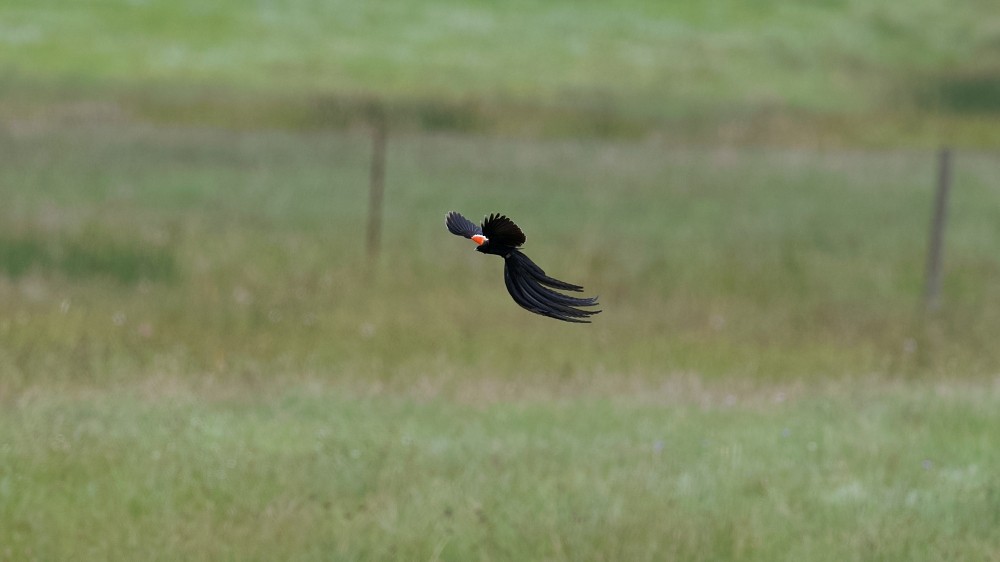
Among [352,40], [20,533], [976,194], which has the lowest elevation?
[20,533]

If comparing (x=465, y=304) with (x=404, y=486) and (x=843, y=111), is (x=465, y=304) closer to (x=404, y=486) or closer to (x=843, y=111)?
(x=404, y=486)

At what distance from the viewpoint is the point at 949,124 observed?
30.9 metres

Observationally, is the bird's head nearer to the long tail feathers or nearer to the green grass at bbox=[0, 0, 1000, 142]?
the long tail feathers

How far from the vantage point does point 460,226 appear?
350cm

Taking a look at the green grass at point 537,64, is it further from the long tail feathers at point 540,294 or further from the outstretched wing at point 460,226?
the long tail feathers at point 540,294

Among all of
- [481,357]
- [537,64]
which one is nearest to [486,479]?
[481,357]

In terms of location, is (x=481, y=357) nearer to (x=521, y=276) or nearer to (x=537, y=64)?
(x=521, y=276)

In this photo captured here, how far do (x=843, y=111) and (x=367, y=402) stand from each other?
2212 centimetres

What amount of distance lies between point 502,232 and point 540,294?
24 centimetres

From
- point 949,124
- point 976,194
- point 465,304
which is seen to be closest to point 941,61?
point 949,124

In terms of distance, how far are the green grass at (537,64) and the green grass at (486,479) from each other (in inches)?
666

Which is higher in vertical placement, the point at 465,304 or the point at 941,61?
the point at 941,61

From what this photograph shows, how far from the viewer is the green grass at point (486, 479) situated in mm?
6777

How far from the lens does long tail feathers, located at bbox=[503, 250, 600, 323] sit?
3.05 m
